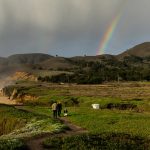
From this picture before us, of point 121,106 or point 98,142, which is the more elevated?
point 121,106

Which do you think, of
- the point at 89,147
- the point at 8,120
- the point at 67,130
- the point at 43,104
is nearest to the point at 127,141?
the point at 89,147

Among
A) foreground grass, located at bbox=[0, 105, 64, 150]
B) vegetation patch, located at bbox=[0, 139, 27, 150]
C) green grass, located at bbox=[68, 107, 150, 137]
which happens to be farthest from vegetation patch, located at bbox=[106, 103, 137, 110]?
vegetation patch, located at bbox=[0, 139, 27, 150]

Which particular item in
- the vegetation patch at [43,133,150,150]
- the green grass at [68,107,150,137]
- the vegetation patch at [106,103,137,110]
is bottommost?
the vegetation patch at [43,133,150,150]

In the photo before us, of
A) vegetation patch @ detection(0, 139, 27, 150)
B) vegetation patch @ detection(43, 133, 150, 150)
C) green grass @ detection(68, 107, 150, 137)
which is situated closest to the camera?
vegetation patch @ detection(0, 139, 27, 150)

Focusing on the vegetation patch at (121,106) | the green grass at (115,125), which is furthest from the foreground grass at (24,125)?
the vegetation patch at (121,106)

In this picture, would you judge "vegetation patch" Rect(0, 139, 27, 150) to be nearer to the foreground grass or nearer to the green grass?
the foreground grass

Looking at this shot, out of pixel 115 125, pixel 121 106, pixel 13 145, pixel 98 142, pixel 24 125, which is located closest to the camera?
pixel 13 145

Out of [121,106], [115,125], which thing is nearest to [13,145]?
[115,125]

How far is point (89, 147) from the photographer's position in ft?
87.7

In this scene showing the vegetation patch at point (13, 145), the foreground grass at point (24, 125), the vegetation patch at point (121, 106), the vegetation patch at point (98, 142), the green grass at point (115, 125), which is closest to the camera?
the vegetation patch at point (13, 145)

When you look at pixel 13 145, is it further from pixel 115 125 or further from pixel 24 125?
pixel 24 125

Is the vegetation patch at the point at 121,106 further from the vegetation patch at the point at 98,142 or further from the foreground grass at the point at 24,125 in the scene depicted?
the vegetation patch at the point at 98,142

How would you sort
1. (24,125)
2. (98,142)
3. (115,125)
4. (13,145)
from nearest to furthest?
(13,145) → (98,142) → (115,125) → (24,125)

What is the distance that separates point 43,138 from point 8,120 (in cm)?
2054
